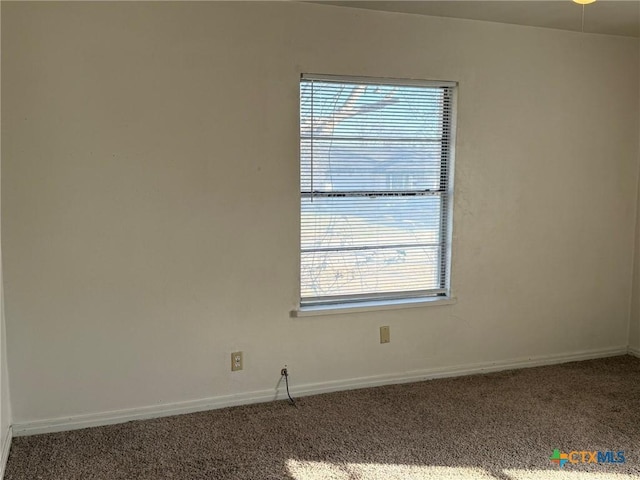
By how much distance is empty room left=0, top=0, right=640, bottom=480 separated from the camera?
2607 millimetres

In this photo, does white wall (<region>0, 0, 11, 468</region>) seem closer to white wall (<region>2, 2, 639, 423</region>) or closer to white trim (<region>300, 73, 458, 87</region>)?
white wall (<region>2, 2, 639, 423</region>)

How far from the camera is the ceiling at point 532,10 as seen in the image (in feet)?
9.86

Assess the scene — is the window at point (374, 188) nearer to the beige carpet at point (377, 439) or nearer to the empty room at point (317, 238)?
the empty room at point (317, 238)

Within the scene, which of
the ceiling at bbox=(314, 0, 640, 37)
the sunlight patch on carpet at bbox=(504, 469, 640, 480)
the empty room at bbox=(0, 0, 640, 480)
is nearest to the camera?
the sunlight patch on carpet at bbox=(504, 469, 640, 480)

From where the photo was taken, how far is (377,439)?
2.70 metres

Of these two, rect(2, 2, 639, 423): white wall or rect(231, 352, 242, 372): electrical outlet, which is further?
rect(231, 352, 242, 372): electrical outlet

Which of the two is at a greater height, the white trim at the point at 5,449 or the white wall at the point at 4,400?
the white wall at the point at 4,400

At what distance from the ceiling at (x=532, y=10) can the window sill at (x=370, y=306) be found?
5.62 feet

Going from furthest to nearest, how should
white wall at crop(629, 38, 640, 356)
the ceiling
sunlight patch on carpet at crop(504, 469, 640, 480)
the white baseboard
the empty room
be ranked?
white wall at crop(629, 38, 640, 356)
the ceiling
the white baseboard
the empty room
sunlight patch on carpet at crop(504, 469, 640, 480)

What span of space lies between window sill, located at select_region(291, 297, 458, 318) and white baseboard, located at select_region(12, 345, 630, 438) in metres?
0.43

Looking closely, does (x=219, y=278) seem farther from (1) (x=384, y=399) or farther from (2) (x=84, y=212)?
(1) (x=384, y=399)

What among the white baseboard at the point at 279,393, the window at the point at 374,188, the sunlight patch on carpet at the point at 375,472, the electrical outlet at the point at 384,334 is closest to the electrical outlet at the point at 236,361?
the white baseboard at the point at 279,393

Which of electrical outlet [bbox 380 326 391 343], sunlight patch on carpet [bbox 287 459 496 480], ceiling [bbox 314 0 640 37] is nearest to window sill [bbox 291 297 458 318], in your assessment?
electrical outlet [bbox 380 326 391 343]

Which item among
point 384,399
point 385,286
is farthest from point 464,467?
point 385,286
